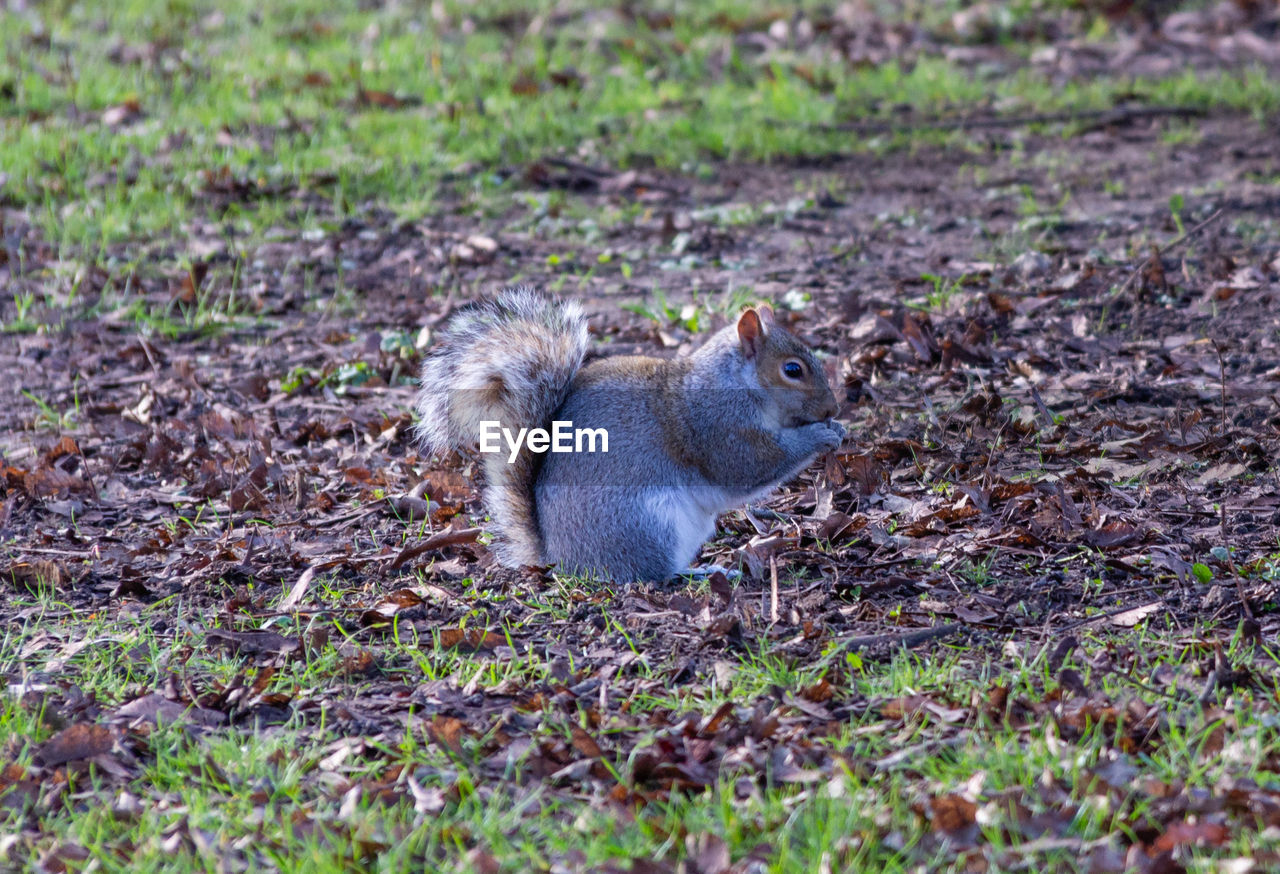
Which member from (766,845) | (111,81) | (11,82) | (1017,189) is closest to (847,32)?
(1017,189)

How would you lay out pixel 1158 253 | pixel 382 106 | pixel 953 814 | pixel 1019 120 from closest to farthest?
1. pixel 953 814
2. pixel 1158 253
3. pixel 1019 120
4. pixel 382 106

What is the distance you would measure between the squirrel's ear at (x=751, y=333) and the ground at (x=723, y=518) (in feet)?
1.65

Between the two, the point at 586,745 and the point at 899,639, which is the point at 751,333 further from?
the point at 586,745

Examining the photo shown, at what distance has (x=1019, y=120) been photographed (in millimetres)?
7312

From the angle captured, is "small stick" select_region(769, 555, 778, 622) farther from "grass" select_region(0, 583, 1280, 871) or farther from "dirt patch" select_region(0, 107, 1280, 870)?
"grass" select_region(0, 583, 1280, 871)

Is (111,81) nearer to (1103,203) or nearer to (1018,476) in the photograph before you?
(1103,203)

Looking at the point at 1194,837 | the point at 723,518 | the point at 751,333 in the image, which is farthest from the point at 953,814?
the point at 723,518

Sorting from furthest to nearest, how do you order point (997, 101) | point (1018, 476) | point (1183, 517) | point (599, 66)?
point (599, 66)
point (997, 101)
point (1018, 476)
point (1183, 517)

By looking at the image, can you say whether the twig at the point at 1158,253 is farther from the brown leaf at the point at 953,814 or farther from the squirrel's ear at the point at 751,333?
the brown leaf at the point at 953,814

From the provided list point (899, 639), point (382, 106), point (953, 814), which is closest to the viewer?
point (953, 814)

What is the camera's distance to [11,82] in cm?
802

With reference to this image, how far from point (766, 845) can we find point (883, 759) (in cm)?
36

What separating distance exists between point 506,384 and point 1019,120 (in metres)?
4.90

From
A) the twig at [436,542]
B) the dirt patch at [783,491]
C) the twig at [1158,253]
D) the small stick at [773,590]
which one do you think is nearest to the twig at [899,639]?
the dirt patch at [783,491]
